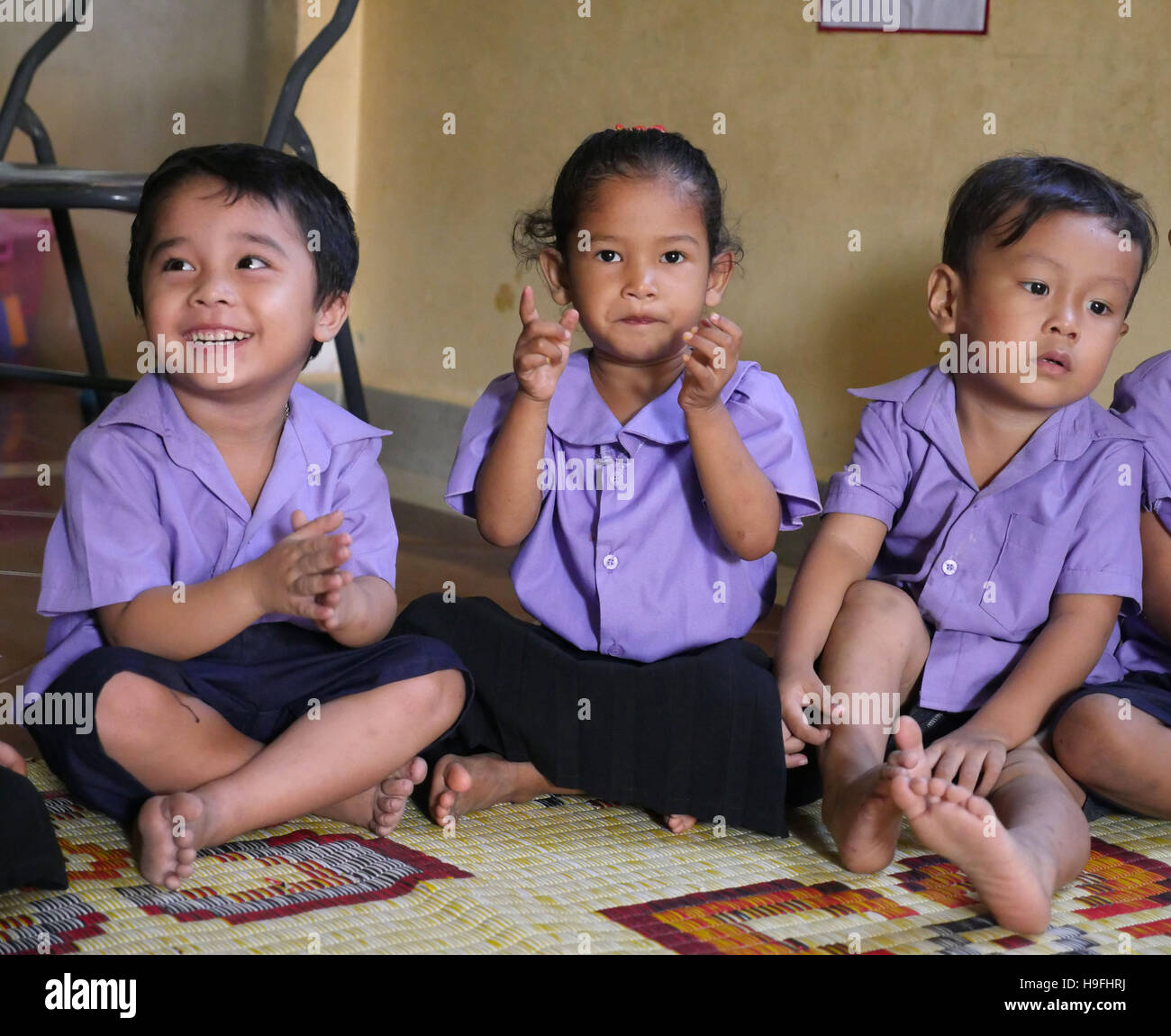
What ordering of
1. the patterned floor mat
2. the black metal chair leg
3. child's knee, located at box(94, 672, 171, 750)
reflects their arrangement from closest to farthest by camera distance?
the patterned floor mat, child's knee, located at box(94, 672, 171, 750), the black metal chair leg

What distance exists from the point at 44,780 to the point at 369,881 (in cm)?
34

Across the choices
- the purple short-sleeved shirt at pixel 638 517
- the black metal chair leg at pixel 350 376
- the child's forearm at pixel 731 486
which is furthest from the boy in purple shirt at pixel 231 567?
the black metal chair leg at pixel 350 376

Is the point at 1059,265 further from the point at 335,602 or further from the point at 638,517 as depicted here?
the point at 335,602

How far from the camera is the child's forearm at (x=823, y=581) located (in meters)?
1.15

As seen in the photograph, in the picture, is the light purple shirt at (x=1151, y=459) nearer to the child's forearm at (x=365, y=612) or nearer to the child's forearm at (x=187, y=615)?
the child's forearm at (x=365, y=612)

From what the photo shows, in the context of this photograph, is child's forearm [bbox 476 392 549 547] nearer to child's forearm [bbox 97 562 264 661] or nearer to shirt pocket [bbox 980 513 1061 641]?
child's forearm [bbox 97 562 264 661]

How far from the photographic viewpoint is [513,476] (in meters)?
1.14

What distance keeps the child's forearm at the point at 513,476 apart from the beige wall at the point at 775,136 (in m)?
0.71

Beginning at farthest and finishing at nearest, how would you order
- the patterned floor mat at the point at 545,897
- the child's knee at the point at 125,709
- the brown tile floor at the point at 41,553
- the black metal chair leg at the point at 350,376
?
the black metal chair leg at the point at 350,376 < the brown tile floor at the point at 41,553 < the child's knee at the point at 125,709 < the patterned floor mat at the point at 545,897

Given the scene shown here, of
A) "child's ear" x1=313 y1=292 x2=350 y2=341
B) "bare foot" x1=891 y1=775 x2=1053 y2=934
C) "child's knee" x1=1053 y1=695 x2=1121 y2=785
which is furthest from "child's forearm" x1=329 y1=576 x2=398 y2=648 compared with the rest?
"child's knee" x1=1053 y1=695 x2=1121 y2=785

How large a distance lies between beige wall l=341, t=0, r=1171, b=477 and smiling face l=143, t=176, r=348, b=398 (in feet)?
2.89

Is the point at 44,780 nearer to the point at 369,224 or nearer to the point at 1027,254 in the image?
the point at 1027,254

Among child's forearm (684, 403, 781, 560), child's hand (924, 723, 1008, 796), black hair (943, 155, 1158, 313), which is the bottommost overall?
child's hand (924, 723, 1008, 796)

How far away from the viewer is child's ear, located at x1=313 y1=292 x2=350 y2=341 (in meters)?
1.14
